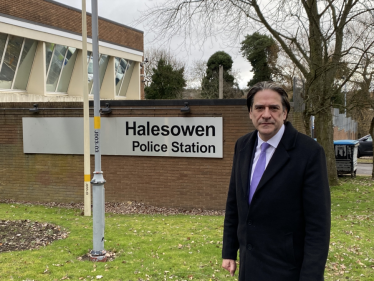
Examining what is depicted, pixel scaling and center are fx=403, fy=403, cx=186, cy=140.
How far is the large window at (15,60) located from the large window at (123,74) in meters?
6.97

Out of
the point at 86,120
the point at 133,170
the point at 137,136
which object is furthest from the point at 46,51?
the point at 86,120

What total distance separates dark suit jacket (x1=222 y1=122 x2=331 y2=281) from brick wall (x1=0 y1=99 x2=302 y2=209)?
312 inches

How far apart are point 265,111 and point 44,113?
10315mm

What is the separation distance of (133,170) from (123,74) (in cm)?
1456

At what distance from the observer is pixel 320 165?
2.41m

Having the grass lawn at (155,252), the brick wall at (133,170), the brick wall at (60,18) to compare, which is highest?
the brick wall at (60,18)

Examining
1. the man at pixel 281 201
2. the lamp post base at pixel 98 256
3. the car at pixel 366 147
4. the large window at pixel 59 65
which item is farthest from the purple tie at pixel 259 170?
the car at pixel 366 147

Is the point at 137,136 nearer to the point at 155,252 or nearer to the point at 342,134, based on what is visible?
the point at 155,252

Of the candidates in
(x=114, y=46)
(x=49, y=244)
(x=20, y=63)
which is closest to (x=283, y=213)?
Result: (x=49, y=244)

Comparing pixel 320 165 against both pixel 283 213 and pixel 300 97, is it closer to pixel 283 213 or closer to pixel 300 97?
pixel 283 213

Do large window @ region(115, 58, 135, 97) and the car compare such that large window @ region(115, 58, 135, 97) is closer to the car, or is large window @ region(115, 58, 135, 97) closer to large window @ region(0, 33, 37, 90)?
large window @ region(0, 33, 37, 90)

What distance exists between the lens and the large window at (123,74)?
24094 millimetres

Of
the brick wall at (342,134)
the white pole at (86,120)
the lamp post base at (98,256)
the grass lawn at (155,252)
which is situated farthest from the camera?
the brick wall at (342,134)

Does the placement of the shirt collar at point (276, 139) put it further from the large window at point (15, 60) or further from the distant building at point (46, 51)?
the large window at point (15, 60)
